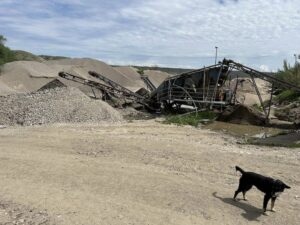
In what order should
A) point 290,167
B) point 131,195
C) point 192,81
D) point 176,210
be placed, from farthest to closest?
point 192,81 → point 290,167 → point 131,195 → point 176,210

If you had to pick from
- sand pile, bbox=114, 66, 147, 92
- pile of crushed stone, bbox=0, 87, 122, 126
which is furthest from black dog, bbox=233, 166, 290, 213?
sand pile, bbox=114, 66, 147, 92

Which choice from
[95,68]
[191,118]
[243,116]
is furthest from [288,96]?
[95,68]

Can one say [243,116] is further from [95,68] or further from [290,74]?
[95,68]

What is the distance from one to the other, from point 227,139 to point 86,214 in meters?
10.9

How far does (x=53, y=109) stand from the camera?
22344 mm

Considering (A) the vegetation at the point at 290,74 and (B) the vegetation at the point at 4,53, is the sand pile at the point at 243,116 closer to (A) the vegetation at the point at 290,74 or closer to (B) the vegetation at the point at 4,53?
(A) the vegetation at the point at 290,74

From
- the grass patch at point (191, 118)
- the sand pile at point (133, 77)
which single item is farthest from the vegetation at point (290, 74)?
the sand pile at point (133, 77)

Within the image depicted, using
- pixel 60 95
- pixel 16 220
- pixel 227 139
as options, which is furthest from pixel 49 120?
pixel 16 220

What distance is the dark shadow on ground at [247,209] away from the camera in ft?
27.1

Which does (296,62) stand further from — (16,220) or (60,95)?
(16,220)

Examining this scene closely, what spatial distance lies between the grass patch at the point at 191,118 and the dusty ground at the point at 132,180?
6883 mm

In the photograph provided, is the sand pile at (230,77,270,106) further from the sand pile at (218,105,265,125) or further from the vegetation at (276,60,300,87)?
the sand pile at (218,105,265,125)

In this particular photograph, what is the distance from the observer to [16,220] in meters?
7.86

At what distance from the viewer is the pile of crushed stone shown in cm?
2153
